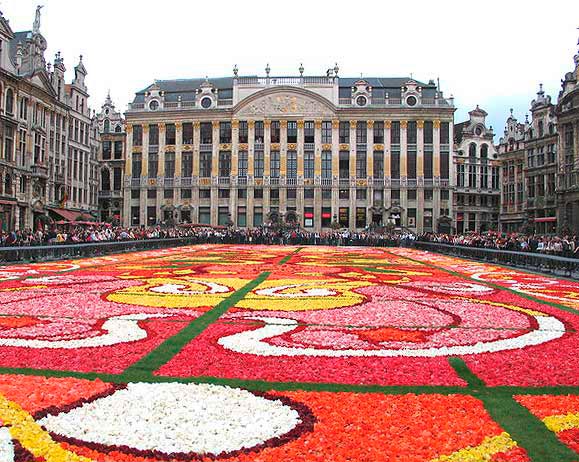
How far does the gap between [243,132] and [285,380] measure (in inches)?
2395

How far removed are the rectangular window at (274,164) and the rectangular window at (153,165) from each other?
14128 mm

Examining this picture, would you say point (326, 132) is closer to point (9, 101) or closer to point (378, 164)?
point (378, 164)

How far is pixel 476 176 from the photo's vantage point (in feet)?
244

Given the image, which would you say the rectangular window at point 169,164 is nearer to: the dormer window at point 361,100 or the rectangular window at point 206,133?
the rectangular window at point 206,133

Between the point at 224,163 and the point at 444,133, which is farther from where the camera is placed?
the point at 224,163

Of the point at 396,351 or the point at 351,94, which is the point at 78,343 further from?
the point at 351,94

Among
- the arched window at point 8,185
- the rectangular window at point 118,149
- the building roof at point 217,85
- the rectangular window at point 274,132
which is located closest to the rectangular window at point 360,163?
the building roof at point 217,85

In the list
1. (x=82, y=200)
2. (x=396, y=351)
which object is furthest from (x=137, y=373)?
(x=82, y=200)

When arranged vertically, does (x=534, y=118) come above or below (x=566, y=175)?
above

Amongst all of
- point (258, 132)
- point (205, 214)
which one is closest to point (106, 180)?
point (205, 214)

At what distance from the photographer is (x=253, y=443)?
3314 millimetres

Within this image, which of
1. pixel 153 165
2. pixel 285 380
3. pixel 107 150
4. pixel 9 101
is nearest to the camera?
pixel 285 380

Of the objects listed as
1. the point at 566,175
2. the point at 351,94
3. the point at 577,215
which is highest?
the point at 351,94

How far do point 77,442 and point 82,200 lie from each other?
55141mm
